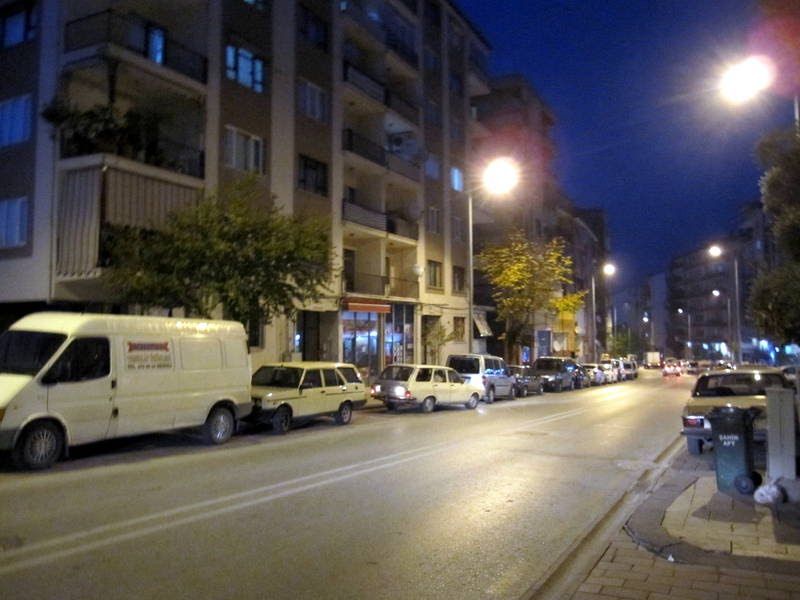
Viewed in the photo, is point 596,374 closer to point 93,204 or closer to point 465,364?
point 465,364

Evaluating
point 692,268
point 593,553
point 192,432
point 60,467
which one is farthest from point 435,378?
point 692,268

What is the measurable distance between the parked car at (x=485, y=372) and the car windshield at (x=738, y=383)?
470 inches

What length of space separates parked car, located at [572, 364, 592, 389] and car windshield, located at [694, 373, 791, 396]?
2451cm

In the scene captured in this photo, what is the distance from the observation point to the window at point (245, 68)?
917 inches

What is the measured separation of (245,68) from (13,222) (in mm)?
8991

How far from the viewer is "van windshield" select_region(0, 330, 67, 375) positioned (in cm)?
1132

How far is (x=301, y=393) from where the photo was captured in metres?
16.5

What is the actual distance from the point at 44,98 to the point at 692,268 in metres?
105

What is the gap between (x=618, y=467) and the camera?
12.0 m

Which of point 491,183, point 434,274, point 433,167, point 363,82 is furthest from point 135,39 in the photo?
point 491,183

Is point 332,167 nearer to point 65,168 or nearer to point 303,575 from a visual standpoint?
point 65,168

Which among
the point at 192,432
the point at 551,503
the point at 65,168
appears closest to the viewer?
the point at 551,503

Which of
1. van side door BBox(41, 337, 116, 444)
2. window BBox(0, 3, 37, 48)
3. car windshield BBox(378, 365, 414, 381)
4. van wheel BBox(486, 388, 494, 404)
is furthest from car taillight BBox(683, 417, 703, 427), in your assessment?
window BBox(0, 3, 37, 48)

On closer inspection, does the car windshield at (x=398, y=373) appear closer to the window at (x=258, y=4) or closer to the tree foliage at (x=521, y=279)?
the window at (x=258, y=4)
